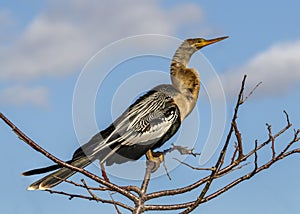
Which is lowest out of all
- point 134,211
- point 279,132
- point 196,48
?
point 134,211

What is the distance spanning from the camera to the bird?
5738 mm

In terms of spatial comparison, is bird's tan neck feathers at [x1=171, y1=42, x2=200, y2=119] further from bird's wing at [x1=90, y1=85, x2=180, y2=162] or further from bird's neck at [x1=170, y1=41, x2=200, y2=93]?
bird's wing at [x1=90, y1=85, x2=180, y2=162]

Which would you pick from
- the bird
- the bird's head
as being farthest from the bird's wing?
the bird's head

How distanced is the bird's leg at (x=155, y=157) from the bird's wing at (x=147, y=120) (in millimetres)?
159

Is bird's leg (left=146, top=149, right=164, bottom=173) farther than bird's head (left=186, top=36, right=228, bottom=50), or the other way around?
bird's head (left=186, top=36, right=228, bottom=50)

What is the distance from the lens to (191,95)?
6582 mm

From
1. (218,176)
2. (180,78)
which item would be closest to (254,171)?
(218,176)

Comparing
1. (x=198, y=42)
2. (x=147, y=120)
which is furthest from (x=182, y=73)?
(x=147, y=120)

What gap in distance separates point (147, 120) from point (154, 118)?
128 millimetres

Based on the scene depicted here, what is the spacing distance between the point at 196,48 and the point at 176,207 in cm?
276

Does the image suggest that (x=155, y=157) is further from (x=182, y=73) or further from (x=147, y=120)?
(x=182, y=73)

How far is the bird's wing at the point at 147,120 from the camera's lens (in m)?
6.05

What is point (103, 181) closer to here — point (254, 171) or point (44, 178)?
point (44, 178)

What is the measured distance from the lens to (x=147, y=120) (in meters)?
6.41
